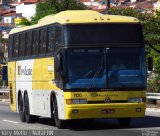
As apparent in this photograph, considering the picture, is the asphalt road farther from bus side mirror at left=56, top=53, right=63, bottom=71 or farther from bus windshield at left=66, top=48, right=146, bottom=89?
bus side mirror at left=56, top=53, right=63, bottom=71

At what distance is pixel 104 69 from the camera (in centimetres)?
2045

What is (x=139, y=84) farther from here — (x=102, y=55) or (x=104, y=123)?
(x=104, y=123)

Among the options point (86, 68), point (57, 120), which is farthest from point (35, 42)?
point (86, 68)

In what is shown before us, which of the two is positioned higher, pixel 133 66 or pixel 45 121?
pixel 133 66

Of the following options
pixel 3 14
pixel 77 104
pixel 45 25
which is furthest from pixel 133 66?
pixel 3 14

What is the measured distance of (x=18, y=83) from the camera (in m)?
26.5

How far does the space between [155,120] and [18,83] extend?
199 inches

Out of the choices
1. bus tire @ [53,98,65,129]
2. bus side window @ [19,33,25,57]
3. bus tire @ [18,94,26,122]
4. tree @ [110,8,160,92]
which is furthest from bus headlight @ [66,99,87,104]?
→ tree @ [110,8,160,92]

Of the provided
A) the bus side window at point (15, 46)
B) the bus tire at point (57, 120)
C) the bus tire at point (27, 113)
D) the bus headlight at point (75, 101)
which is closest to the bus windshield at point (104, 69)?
the bus headlight at point (75, 101)

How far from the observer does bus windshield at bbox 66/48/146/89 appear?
66.6ft

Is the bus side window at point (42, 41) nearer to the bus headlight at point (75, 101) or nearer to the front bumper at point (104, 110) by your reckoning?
the bus headlight at point (75, 101)

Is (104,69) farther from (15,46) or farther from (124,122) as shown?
(15,46)

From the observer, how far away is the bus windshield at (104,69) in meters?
20.3

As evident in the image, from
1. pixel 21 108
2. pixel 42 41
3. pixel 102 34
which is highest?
pixel 102 34
